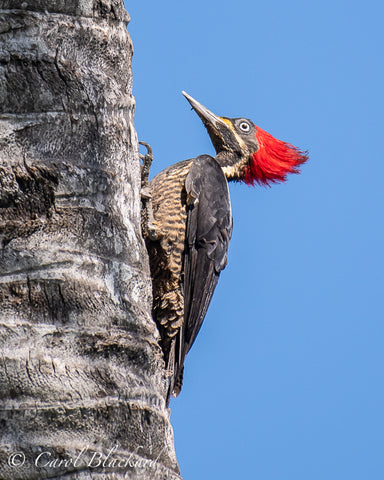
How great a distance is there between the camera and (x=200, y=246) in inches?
203

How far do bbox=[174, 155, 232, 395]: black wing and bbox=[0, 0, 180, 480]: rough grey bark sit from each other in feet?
6.85

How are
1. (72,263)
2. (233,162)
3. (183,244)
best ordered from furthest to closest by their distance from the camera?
(233,162) < (183,244) < (72,263)

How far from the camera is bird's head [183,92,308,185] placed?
6480 millimetres

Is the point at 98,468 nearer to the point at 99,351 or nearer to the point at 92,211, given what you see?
the point at 99,351

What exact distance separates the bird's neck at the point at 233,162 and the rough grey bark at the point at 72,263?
11.3ft

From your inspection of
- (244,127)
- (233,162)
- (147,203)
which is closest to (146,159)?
(147,203)

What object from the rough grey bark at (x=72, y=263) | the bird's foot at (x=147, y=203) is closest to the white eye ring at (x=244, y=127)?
the bird's foot at (x=147, y=203)

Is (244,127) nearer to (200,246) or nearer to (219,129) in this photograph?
(219,129)

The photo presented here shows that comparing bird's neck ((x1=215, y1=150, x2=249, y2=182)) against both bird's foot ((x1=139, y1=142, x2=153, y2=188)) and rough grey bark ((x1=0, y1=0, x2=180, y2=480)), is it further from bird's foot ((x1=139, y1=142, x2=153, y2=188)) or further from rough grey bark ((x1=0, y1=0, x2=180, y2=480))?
rough grey bark ((x1=0, y1=0, x2=180, y2=480))

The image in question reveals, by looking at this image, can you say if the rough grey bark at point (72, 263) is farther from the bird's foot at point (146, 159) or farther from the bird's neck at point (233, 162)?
the bird's neck at point (233, 162)

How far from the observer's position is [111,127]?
9.54ft

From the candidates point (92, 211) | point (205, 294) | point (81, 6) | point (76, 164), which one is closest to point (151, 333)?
point (92, 211)

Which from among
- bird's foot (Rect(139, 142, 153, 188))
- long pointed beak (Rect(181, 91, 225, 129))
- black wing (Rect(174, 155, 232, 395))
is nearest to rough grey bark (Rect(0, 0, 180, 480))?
bird's foot (Rect(139, 142, 153, 188))

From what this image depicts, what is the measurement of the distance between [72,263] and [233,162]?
13.3ft
